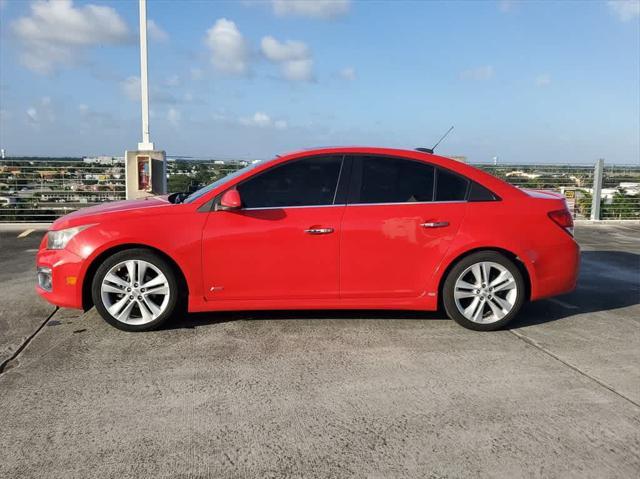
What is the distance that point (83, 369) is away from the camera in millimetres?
3891

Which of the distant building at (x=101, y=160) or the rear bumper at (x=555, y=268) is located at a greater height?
the distant building at (x=101, y=160)

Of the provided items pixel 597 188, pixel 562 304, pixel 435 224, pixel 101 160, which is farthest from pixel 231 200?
pixel 597 188

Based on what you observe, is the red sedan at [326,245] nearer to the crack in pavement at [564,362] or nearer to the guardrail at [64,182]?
the crack in pavement at [564,362]

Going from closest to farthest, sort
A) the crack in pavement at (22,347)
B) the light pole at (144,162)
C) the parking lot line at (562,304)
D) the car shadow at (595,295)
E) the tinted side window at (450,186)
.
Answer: the crack in pavement at (22,347) < the tinted side window at (450,186) < the car shadow at (595,295) < the parking lot line at (562,304) < the light pole at (144,162)

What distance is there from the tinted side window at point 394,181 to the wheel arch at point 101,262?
1.63 metres

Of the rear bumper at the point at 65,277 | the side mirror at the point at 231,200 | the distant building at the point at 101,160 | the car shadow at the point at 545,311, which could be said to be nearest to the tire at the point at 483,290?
the car shadow at the point at 545,311

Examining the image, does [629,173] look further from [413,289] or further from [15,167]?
[15,167]

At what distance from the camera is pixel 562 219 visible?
4965 mm

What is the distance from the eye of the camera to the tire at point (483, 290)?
4.81 meters

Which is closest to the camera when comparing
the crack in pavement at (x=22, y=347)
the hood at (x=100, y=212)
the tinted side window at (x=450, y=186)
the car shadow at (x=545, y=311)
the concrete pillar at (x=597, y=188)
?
the crack in pavement at (x=22, y=347)

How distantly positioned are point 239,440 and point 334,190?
246 centimetres

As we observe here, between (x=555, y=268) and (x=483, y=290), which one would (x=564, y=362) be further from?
(x=555, y=268)

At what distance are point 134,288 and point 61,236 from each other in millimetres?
775

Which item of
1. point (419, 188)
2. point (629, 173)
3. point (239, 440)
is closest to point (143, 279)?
point (239, 440)
